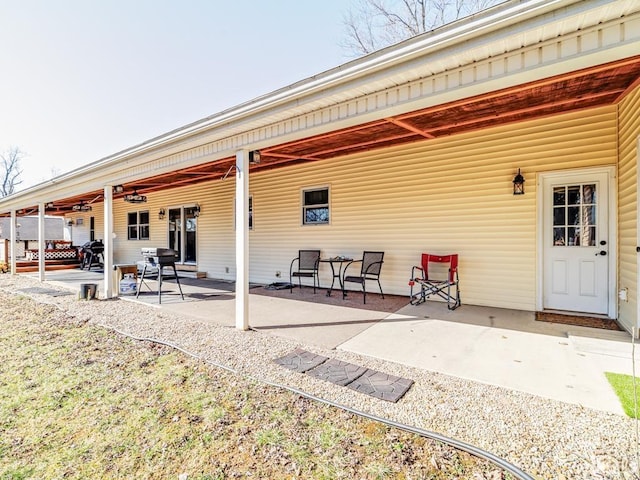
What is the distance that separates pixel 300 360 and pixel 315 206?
15.0 ft

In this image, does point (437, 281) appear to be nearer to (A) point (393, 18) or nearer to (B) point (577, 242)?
(B) point (577, 242)

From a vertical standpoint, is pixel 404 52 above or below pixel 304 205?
above

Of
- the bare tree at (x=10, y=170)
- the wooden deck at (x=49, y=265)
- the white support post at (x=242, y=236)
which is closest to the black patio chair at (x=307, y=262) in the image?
the white support post at (x=242, y=236)

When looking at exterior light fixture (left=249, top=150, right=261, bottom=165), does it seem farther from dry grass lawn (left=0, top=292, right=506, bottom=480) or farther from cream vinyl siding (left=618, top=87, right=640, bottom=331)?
cream vinyl siding (left=618, top=87, right=640, bottom=331)

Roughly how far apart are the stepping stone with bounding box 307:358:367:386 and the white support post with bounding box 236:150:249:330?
1.53 metres

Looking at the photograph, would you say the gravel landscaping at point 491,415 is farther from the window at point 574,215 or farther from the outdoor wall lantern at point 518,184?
the outdoor wall lantern at point 518,184

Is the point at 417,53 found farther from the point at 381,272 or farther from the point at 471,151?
the point at 381,272

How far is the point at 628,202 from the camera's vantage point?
148 inches

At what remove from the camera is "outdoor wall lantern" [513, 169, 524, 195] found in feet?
15.8

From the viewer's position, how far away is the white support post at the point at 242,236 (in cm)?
417

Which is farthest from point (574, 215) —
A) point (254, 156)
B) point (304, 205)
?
point (304, 205)

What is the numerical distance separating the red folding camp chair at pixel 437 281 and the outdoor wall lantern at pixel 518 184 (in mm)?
1290

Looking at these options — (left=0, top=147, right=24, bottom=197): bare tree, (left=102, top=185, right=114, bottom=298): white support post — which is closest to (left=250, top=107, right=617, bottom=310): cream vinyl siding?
(left=102, top=185, right=114, bottom=298): white support post

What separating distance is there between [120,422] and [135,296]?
493 centimetres
